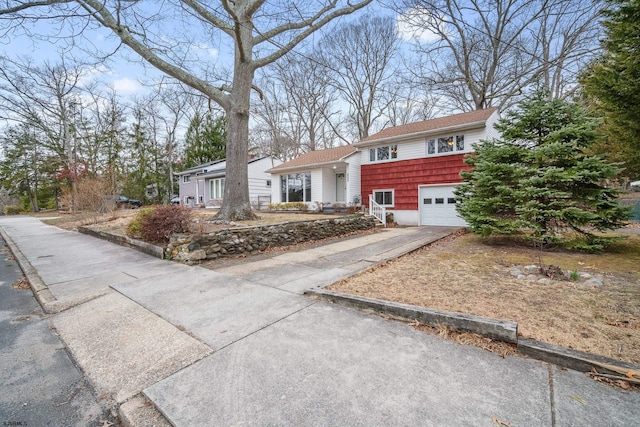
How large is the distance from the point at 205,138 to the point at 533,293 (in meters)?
32.8

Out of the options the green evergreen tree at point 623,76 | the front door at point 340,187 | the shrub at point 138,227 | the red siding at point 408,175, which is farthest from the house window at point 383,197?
the shrub at point 138,227

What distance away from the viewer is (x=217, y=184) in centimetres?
2288

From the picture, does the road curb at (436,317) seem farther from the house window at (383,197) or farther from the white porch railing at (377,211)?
the house window at (383,197)

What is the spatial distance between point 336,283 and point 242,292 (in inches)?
57.1

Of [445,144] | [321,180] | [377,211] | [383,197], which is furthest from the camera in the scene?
[321,180]

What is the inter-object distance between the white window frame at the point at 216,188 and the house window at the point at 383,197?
536 inches

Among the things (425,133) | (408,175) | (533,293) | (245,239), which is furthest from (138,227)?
(425,133)

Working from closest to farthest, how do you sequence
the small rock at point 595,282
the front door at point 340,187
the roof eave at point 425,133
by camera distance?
1. the small rock at point 595,282
2. the roof eave at point 425,133
3. the front door at point 340,187

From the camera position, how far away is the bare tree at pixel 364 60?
20.1 metres

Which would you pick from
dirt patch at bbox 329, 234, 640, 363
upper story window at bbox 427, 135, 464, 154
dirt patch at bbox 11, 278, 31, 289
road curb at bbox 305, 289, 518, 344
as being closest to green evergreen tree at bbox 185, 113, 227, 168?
upper story window at bbox 427, 135, 464, 154

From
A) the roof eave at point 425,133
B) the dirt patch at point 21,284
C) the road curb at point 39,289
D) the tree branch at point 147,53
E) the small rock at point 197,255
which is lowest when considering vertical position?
the dirt patch at point 21,284

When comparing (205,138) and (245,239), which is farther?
(205,138)

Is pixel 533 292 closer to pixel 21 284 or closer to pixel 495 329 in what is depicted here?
pixel 495 329

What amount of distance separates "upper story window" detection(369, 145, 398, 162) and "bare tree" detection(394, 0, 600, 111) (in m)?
7.83
